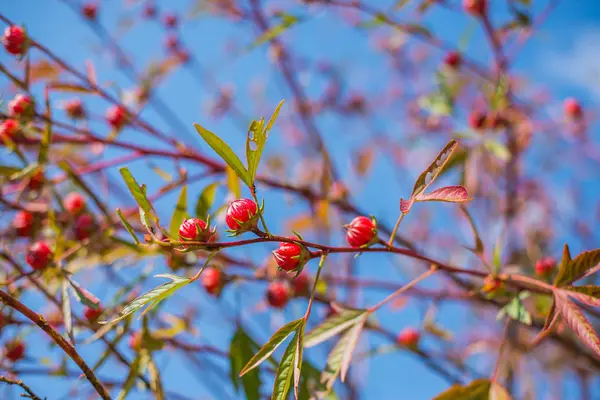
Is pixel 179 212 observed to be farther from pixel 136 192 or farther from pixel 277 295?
Answer: pixel 277 295

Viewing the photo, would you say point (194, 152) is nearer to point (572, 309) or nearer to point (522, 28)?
point (572, 309)

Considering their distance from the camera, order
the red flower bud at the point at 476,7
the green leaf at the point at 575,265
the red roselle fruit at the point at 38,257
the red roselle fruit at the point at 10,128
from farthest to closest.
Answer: the red flower bud at the point at 476,7, the red roselle fruit at the point at 10,128, the red roselle fruit at the point at 38,257, the green leaf at the point at 575,265

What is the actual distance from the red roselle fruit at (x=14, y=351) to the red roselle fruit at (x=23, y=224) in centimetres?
25

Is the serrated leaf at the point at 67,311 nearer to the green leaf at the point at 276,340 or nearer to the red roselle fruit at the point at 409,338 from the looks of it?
the green leaf at the point at 276,340

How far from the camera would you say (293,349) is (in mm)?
638

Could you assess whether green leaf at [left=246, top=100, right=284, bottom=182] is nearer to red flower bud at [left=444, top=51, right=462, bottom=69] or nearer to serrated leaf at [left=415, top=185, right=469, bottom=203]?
serrated leaf at [left=415, top=185, right=469, bottom=203]

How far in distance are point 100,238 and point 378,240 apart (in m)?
0.67

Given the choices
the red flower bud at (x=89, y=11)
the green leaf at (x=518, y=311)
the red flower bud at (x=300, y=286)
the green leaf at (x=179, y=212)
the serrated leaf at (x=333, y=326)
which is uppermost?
the red flower bud at (x=89, y=11)

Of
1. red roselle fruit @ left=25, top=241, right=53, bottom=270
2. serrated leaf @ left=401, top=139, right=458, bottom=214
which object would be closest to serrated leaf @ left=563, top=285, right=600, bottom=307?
serrated leaf @ left=401, top=139, right=458, bottom=214

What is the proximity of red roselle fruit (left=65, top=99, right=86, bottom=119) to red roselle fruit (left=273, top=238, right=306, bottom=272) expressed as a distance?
36.9 inches

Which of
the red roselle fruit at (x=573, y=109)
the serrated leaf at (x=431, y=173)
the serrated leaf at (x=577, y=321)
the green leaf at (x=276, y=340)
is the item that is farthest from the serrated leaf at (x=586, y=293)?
the red roselle fruit at (x=573, y=109)

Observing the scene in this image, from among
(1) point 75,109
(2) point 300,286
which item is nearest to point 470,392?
(2) point 300,286

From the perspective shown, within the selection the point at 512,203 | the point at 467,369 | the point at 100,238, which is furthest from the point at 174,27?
the point at 467,369

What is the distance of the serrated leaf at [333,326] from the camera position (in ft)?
2.54
